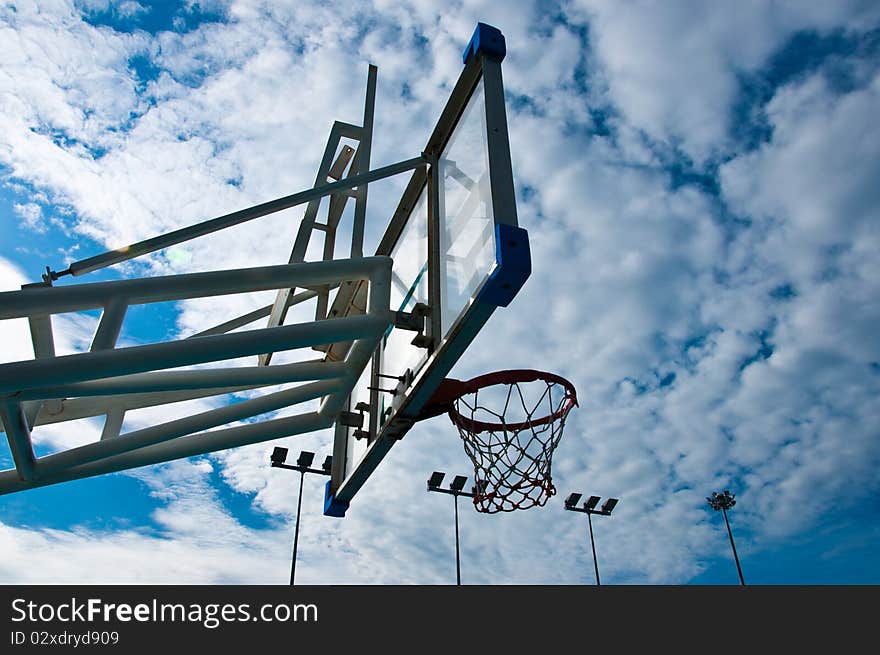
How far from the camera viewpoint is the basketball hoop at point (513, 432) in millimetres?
6449

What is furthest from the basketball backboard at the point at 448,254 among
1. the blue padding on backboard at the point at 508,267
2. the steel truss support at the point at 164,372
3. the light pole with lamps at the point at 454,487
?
the light pole with lamps at the point at 454,487

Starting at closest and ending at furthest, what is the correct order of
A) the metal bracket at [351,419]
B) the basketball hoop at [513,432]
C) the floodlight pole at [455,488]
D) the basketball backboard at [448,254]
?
the basketball backboard at [448,254], the metal bracket at [351,419], the basketball hoop at [513,432], the floodlight pole at [455,488]

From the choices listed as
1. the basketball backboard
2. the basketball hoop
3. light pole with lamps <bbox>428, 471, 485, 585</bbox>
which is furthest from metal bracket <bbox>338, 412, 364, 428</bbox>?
light pole with lamps <bbox>428, 471, 485, 585</bbox>

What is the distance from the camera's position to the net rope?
6574mm

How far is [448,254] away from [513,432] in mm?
2949

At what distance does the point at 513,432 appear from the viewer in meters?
6.93

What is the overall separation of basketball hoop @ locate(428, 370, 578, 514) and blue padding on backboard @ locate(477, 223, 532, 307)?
2608 millimetres

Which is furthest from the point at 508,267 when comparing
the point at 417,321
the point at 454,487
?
the point at 454,487

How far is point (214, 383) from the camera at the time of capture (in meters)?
4.21

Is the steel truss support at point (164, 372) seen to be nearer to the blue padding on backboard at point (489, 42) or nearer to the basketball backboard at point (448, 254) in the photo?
the basketball backboard at point (448, 254)

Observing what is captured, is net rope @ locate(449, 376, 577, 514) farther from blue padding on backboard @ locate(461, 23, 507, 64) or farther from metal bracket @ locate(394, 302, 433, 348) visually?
blue padding on backboard @ locate(461, 23, 507, 64)

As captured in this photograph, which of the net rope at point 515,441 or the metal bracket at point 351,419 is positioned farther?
the net rope at point 515,441
